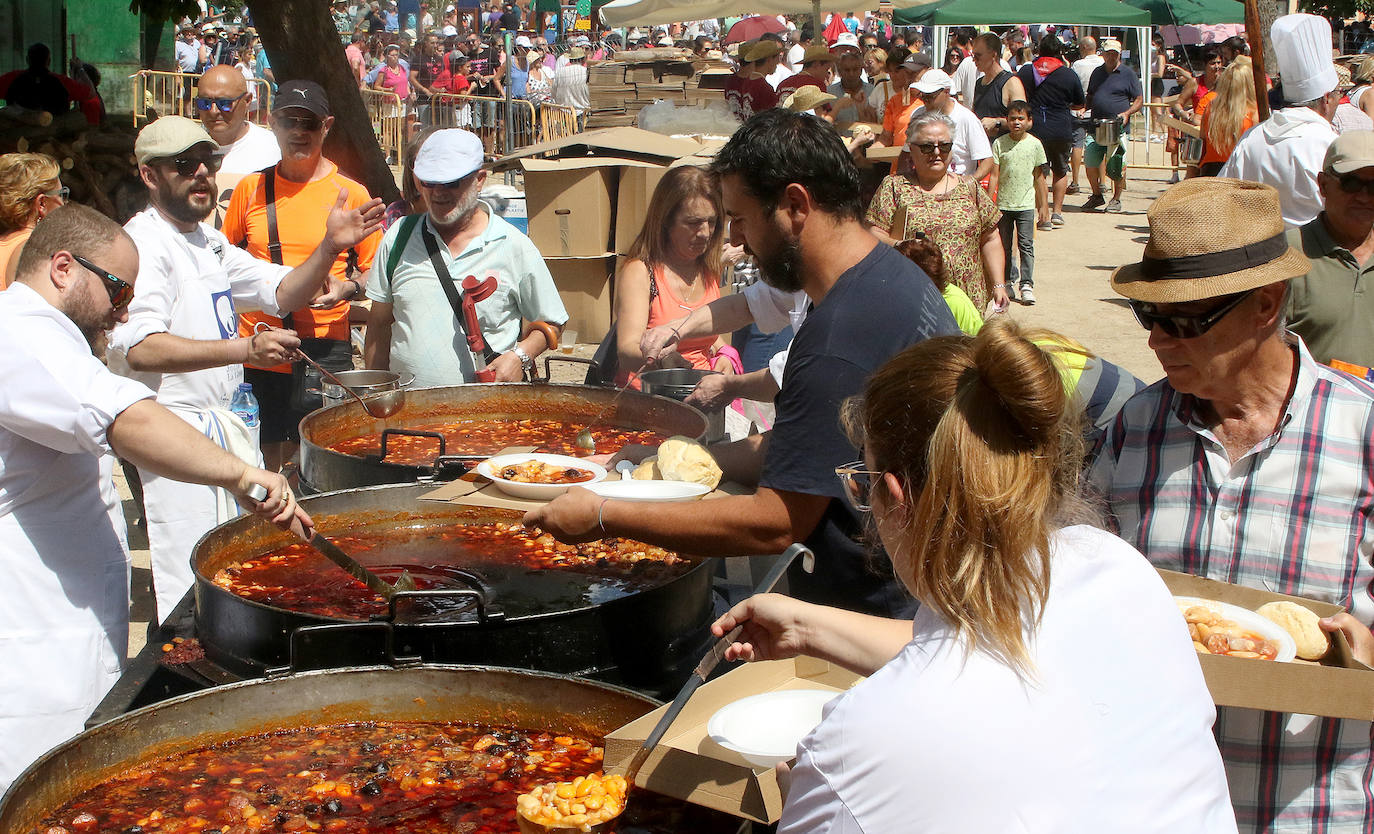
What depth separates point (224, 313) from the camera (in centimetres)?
507

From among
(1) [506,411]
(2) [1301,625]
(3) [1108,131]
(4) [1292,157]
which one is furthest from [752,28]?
(2) [1301,625]

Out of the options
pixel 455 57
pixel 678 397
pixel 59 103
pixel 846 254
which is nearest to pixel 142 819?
pixel 846 254

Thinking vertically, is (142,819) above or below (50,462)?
below

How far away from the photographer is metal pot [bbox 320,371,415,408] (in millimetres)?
4840

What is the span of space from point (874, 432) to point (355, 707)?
1.63 meters

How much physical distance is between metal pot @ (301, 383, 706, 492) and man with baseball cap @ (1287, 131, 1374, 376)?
2241 millimetres

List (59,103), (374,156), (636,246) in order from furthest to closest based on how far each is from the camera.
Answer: (59,103) < (374,156) < (636,246)

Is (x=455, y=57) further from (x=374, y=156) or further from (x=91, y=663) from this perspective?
(x=91, y=663)

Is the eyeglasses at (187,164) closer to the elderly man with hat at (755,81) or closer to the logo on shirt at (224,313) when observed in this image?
the logo on shirt at (224,313)

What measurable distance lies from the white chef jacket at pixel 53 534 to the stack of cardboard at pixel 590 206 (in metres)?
6.40

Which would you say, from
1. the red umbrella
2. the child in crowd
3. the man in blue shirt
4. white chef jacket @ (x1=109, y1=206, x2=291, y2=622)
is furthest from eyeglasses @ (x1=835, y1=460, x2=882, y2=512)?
the red umbrella

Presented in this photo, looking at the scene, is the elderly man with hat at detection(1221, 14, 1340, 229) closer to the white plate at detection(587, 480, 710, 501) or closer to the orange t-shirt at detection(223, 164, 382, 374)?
the white plate at detection(587, 480, 710, 501)

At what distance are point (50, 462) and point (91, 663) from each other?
602mm

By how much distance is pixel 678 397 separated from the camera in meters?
5.16
